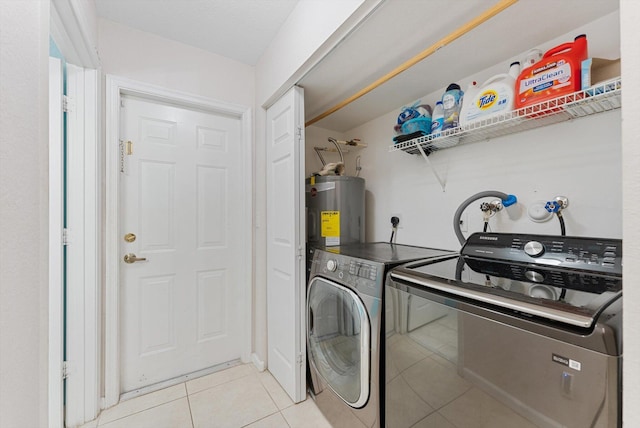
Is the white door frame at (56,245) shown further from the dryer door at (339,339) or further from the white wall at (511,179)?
the white wall at (511,179)

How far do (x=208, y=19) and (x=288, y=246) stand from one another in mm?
1594

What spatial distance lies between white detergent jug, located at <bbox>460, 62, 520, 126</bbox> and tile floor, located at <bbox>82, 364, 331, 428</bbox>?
195cm

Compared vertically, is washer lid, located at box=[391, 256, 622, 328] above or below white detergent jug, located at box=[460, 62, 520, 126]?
below

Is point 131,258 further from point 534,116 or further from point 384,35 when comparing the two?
point 534,116

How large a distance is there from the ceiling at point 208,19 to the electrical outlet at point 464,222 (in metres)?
1.68

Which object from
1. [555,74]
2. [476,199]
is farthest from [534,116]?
[476,199]

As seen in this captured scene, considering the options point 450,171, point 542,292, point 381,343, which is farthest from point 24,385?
point 450,171

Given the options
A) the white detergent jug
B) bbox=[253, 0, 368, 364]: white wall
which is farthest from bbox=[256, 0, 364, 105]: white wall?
the white detergent jug

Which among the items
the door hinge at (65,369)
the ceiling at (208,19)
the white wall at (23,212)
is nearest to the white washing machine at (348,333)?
the white wall at (23,212)

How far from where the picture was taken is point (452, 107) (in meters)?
1.45

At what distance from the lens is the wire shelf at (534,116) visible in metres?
0.96

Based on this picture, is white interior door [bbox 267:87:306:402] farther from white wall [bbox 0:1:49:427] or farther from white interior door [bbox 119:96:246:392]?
white wall [bbox 0:1:49:427]

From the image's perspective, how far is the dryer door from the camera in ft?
4.07

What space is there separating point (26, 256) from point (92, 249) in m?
1.17
